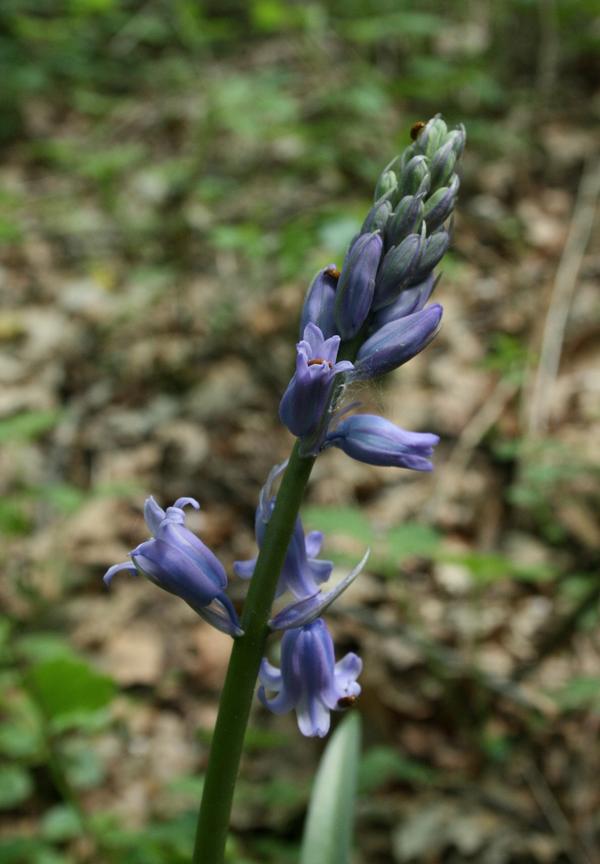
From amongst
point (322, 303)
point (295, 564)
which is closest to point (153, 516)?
point (295, 564)

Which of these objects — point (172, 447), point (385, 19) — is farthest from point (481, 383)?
point (385, 19)

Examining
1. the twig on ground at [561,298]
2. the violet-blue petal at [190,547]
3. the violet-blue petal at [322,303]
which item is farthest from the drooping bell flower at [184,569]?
the twig on ground at [561,298]

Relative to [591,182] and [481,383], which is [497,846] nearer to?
[481,383]

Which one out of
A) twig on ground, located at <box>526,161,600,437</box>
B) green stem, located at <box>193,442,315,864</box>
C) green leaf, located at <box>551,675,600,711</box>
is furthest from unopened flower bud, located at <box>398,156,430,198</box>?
twig on ground, located at <box>526,161,600,437</box>

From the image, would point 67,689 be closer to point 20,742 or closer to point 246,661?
point 20,742

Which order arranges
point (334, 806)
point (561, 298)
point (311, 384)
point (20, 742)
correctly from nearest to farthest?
point (311, 384) < point (334, 806) < point (20, 742) < point (561, 298)

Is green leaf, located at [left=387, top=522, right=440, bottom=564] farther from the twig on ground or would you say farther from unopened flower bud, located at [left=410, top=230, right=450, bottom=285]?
unopened flower bud, located at [left=410, top=230, right=450, bottom=285]
